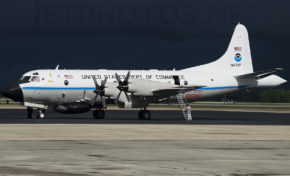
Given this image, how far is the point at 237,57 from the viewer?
55312mm

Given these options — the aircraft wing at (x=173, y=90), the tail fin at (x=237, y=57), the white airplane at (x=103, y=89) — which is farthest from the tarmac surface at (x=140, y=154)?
the tail fin at (x=237, y=57)

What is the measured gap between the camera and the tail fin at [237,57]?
54188mm

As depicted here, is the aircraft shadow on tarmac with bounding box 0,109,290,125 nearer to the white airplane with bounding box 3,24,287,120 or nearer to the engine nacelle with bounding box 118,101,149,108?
the engine nacelle with bounding box 118,101,149,108

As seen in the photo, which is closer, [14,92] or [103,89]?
[14,92]

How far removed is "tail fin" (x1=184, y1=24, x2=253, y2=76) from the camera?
54188 millimetres

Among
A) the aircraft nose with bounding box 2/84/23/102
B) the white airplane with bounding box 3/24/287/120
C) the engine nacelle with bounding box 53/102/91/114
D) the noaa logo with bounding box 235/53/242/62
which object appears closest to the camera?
the aircraft nose with bounding box 2/84/23/102

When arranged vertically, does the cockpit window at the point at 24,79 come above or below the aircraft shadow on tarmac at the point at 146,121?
above

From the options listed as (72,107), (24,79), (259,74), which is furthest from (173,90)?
(24,79)

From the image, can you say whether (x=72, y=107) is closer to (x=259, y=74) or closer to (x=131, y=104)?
(x=131, y=104)

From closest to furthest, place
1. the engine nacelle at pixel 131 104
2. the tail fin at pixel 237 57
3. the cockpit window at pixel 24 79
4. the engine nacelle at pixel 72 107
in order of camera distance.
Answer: the engine nacelle at pixel 131 104 → the cockpit window at pixel 24 79 → the engine nacelle at pixel 72 107 → the tail fin at pixel 237 57

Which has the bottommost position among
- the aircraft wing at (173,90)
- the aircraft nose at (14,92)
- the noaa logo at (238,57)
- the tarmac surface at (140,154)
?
the tarmac surface at (140,154)

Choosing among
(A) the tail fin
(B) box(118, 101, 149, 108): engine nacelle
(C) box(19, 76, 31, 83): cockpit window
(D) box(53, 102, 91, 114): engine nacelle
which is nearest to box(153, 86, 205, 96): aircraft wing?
(B) box(118, 101, 149, 108): engine nacelle

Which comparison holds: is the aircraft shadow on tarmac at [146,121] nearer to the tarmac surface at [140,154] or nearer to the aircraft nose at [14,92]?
the aircraft nose at [14,92]

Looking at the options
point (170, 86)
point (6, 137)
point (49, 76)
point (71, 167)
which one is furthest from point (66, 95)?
point (71, 167)
